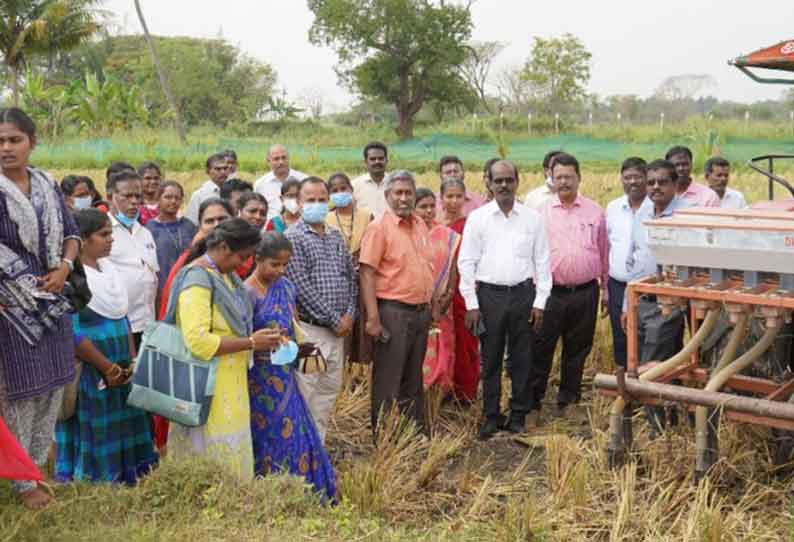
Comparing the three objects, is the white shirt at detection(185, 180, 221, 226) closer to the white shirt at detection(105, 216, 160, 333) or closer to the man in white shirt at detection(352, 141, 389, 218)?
the man in white shirt at detection(352, 141, 389, 218)

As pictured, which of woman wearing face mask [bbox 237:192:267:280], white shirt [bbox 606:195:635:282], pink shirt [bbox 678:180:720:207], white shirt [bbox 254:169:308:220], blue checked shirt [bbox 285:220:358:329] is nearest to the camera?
blue checked shirt [bbox 285:220:358:329]

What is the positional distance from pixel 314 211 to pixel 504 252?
1.33m

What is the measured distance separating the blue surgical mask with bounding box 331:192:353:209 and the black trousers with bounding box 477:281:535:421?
111cm

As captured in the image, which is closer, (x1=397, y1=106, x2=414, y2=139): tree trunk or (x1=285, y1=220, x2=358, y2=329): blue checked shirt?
(x1=285, y1=220, x2=358, y2=329): blue checked shirt

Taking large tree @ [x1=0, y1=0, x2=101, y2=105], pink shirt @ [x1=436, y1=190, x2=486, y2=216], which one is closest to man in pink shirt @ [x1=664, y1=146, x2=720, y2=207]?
pink shirt @ [x1=436, y1=190, x2=486, y2=216]

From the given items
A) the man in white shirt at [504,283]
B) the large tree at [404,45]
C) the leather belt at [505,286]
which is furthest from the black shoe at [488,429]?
the large tree at [404,45]

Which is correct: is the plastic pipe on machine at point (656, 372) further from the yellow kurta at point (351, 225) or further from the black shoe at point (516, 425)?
the yellow kurta at point (351, 225)

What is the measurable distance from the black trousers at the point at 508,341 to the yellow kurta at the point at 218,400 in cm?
197

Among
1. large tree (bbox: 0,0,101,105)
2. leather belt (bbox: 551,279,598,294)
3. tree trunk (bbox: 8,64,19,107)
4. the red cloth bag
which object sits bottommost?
the red cloth bag

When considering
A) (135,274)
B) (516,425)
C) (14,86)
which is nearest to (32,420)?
(135,274)

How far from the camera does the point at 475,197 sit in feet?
24.2

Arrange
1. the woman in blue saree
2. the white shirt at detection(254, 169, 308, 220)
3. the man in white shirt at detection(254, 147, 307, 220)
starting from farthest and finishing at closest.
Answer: the man in white shirt at detection(254, 147, 307, 220) < the white shirt at detection(254, 169, 308, 220) < the woman in blue saree

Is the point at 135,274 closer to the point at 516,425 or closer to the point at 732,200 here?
the point at 516,425

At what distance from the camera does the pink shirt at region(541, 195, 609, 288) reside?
608 centimetres
